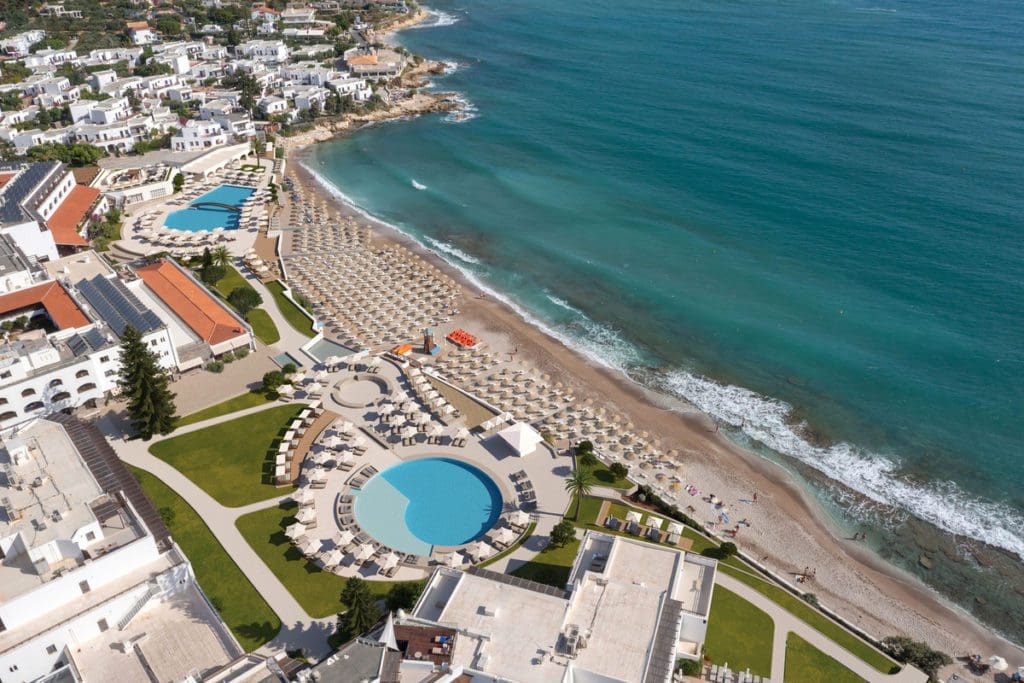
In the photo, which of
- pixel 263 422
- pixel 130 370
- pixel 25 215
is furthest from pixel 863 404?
pixel 25 215

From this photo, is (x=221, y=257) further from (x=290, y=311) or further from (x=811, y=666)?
(x=811, y=666)

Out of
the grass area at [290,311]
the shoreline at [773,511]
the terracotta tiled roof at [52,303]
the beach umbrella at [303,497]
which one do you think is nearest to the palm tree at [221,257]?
the grass area at [290,311]

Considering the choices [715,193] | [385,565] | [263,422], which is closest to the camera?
[385,565]

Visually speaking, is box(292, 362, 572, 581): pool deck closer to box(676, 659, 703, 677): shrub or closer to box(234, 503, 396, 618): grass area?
box(234, 503, 396, 618): grass area

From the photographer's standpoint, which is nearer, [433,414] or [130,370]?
[130,370]

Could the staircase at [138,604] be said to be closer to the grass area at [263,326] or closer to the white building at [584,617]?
the white building at [584,617]

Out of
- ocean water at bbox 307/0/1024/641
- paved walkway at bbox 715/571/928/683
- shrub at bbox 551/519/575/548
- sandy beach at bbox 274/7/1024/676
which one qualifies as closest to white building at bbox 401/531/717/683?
shrub at bbox 551/519/575/548

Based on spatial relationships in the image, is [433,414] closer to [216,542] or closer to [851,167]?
[216,542]
